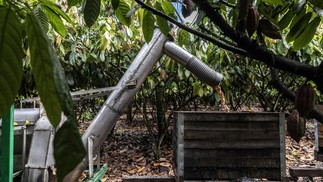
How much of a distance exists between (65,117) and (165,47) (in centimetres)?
195

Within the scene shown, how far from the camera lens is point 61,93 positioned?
20cm

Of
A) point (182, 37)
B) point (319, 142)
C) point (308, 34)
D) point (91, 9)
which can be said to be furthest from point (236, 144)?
point (91, 9)

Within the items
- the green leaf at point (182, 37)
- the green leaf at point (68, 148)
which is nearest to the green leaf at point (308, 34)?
the green leaf at point (182, 37)

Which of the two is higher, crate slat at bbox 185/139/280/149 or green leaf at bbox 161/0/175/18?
green leaf at bbox 161/0/175/18

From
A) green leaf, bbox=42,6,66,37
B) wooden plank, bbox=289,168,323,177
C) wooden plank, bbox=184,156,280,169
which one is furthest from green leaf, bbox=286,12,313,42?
wooden plank, bbox=289,168,323,177

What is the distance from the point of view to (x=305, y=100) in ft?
1.78

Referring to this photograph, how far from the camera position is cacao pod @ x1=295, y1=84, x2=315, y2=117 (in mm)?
540

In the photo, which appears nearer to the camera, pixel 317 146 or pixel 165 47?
pixel 165 47

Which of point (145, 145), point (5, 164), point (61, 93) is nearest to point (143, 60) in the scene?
point (5, 164)

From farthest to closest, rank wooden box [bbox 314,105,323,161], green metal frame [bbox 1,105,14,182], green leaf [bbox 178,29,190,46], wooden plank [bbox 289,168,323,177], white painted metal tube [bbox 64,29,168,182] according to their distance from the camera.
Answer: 1. wooden box [bbox 314,105,323,161]
2. wooden plank [bbox 289,168,323,177]
3. white painted metal tube [bbox 64,29,168,182]
4. green leaf [bbox 178,29,190,46]
5. green metal frame [bbox 1,105,14,182]

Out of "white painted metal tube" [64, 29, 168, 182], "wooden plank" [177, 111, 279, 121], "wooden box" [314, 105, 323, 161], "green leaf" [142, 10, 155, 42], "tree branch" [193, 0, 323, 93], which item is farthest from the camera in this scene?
"wooden box" [314, 105, 323, 161]

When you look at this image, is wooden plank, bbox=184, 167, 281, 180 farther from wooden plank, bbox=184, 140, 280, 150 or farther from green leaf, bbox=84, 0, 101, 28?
green leaf, bbox=84, 0, 101, 28

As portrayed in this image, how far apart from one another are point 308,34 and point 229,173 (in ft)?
6.51

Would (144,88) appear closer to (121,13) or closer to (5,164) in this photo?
(5,164)
